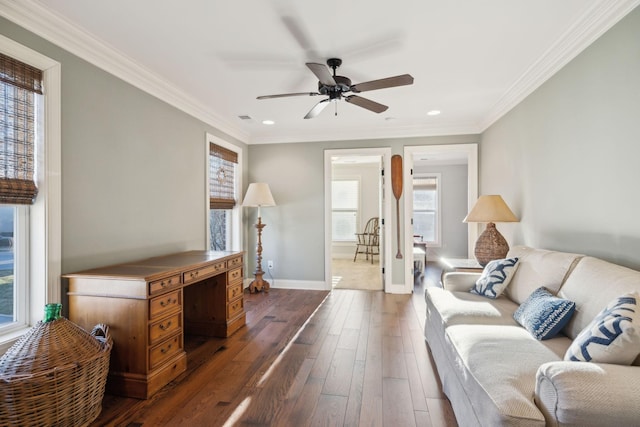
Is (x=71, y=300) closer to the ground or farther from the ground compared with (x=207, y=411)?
farther from the ground

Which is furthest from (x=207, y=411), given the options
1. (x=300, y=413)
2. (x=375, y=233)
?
(x=375, y=233)

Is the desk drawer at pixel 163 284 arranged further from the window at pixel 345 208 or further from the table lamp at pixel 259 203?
the window at pixel 345 208

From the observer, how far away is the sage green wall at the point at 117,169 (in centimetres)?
219

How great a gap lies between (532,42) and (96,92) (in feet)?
10.8

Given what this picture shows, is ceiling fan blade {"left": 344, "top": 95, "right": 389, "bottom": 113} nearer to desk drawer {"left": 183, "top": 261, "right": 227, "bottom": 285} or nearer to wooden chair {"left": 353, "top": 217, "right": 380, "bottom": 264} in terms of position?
desk drawer {"left": 183, "top": 261, "right": 227, "bottom": 285}

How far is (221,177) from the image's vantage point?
14.4 ft

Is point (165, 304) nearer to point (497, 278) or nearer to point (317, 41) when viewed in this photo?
point (317, 41)

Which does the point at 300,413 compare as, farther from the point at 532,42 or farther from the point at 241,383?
the point at 532,42

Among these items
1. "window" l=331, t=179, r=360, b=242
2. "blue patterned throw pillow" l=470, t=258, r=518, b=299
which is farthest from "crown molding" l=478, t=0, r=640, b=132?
"window" l=331, t=179, r=360, b=242

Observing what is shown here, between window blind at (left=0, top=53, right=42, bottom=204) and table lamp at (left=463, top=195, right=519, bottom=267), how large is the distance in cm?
358

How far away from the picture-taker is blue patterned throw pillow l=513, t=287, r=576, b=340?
5.65ft

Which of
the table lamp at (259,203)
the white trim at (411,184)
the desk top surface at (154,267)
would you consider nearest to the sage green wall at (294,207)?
the table lamp at (259,203)

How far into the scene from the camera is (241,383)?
7.30 feet

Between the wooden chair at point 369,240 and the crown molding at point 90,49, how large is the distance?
5370 mm
